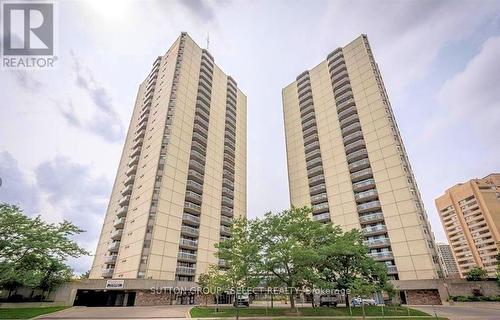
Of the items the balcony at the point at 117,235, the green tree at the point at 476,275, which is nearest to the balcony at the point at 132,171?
the balcony at the point at 117,235

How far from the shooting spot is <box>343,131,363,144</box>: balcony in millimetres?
58656

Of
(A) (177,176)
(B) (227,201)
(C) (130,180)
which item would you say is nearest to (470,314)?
(B) (227,201)

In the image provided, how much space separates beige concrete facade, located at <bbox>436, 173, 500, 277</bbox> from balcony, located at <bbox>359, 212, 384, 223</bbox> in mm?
80535

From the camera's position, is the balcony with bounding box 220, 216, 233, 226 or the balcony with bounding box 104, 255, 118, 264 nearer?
the balcony with bounding box 104, 255, 118, 264

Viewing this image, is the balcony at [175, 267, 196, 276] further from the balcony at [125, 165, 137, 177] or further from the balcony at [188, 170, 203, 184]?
the balcony at [125, 165, 137, 177]

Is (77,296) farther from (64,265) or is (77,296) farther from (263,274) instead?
(263,274)

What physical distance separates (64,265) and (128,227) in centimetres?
1270

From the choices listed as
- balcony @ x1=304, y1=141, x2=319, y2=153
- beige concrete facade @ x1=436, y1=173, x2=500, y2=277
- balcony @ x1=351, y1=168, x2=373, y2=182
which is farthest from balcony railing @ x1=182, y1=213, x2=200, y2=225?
beige concrete facade @ x1=436, y1=173, x2=500, y2=277

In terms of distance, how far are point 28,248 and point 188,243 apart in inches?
916

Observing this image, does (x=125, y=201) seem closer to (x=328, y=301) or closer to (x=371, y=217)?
(x=328, y=301)

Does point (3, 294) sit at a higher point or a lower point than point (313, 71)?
lower

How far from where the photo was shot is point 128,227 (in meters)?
47.8

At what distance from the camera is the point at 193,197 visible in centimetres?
5231

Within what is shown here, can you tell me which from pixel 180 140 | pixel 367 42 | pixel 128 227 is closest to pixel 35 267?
pixel 128 227
